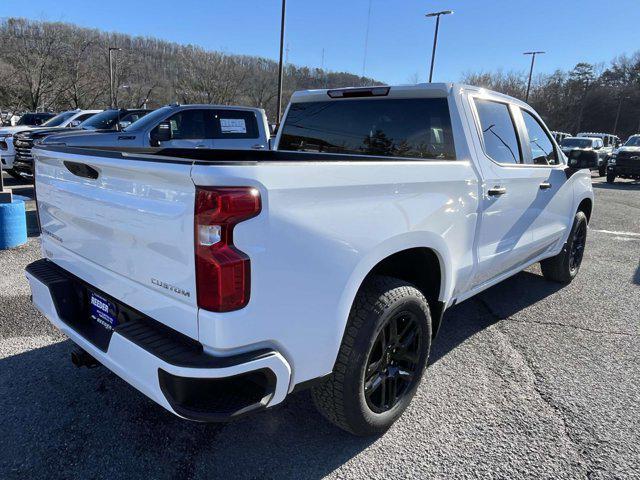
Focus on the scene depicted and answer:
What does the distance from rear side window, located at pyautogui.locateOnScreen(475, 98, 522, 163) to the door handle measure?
23 centimetres

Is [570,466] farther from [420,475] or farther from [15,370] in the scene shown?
[15,370]

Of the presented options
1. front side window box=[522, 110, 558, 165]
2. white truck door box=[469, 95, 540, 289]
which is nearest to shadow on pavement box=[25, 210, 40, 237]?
white truck door box=[469, 95, 540, 289]

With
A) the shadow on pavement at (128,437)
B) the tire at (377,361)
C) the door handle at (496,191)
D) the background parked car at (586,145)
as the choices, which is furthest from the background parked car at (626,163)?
the shadow on pavement at (128,437)

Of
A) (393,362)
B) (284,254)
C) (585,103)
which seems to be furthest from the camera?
(585,103)

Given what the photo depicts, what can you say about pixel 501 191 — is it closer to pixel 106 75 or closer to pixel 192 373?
pixel 192 373

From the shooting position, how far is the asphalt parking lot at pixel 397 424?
2.32 meters

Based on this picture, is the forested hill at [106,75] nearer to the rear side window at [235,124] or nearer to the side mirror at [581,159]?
the rear side window at [235,124]

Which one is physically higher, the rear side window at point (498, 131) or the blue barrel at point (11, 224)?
the rear side window at point (498, 131)

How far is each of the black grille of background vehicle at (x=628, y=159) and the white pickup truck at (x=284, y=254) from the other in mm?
18787

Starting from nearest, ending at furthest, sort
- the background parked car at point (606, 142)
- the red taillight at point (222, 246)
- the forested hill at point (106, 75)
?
the red taillight at point (222, 246) → the background parked car at point (606, 142) → the forested hill at point (106, 75)

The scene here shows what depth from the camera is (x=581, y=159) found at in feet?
14.9

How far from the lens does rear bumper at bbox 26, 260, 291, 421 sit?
5.69 ft

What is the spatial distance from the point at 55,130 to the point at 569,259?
472 inches

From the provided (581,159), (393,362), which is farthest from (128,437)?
(581,159)
